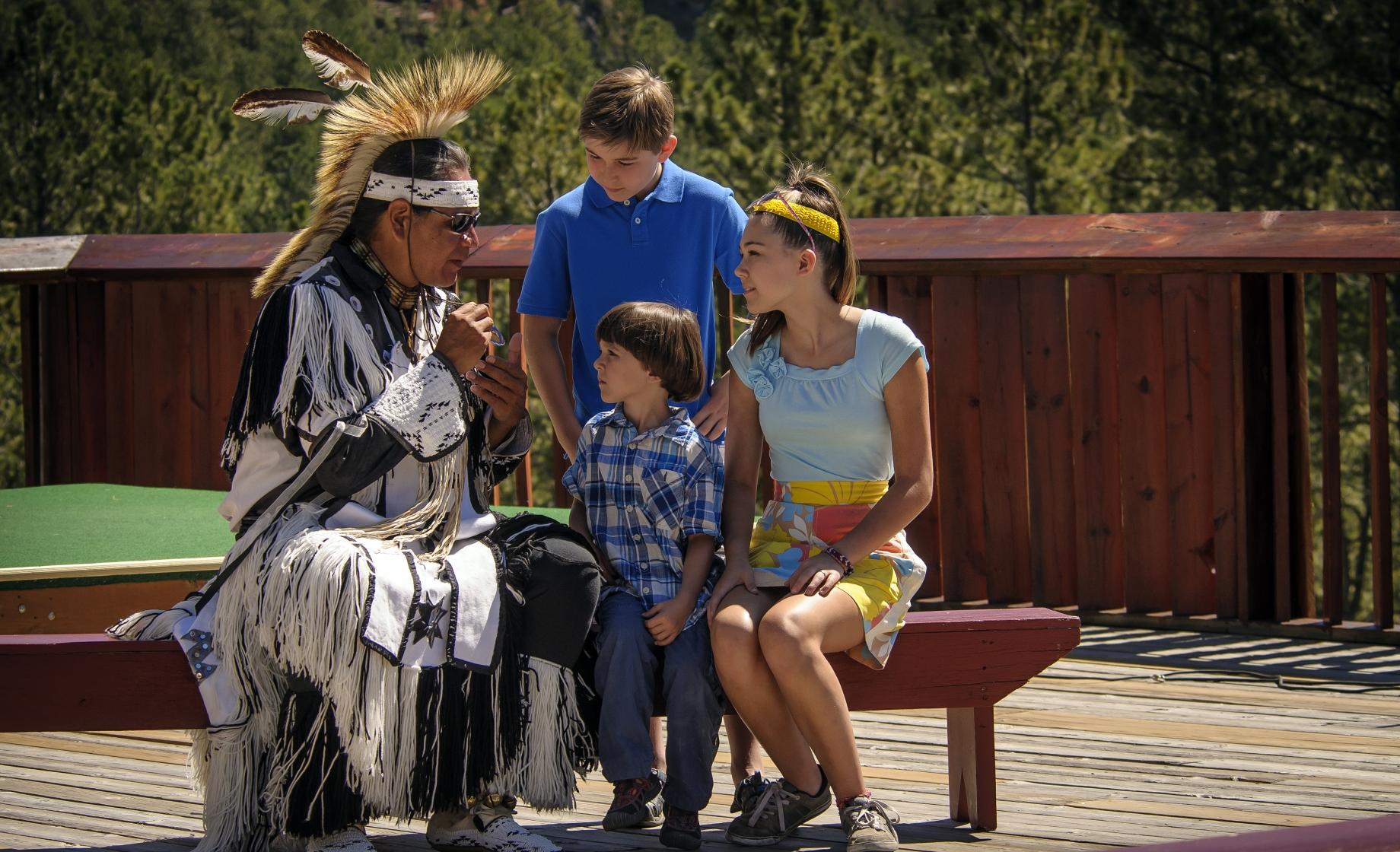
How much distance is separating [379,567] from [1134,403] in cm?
267

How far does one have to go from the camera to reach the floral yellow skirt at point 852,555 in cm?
283

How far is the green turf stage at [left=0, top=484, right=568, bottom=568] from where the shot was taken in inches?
161

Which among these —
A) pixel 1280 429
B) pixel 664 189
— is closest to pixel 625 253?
pixel 664 189

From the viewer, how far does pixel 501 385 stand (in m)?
2.93

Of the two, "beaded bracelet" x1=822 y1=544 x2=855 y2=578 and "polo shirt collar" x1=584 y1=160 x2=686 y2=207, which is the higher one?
"polo shirt collar" x1=584 y1=160 x2=686 y2=207

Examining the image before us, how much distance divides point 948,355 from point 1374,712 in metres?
1.60

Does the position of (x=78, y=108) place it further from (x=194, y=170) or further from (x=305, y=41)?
(x=305, y=41)

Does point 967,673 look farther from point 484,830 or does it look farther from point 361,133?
point 361,133

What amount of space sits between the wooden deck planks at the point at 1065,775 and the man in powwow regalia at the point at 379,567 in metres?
0.28

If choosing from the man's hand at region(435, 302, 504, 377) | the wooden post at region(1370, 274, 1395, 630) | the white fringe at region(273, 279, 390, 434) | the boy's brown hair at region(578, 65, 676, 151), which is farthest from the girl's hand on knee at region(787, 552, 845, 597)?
the wooden post at region(1370, 274, 1395, 630)

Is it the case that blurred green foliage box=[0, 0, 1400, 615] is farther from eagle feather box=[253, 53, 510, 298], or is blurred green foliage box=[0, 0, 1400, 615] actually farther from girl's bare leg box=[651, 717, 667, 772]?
eagle feather box=[253, 53, 510, 298]

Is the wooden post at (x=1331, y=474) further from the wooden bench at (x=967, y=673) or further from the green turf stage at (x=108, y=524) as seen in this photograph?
the green turf stage at (x=108, y=524)

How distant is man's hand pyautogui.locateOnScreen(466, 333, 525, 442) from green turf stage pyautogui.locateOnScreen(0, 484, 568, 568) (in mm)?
1429

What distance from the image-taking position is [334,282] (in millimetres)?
2812
